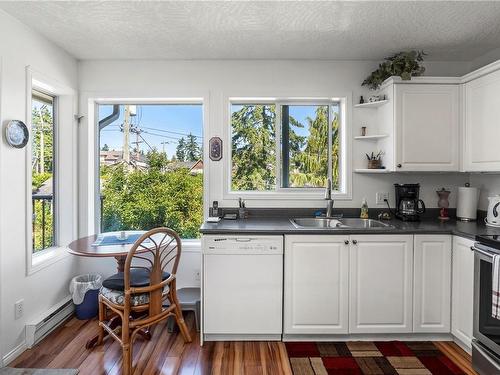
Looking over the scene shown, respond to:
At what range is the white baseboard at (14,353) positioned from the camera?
2.20 meters

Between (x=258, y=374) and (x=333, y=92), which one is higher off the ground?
(x=333, y=92)

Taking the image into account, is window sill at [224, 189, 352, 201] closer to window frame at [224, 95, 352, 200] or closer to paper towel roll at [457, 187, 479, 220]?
window frame at [224, 95, 352, 200]

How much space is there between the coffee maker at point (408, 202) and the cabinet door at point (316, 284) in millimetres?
777

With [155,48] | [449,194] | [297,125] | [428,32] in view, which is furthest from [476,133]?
[155,48]

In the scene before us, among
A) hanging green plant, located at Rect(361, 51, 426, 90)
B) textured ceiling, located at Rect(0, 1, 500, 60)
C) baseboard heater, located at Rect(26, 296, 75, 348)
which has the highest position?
textured ceiling, located at Rect(0, 1, 500, 60)

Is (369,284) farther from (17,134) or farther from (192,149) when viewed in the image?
(17,134)

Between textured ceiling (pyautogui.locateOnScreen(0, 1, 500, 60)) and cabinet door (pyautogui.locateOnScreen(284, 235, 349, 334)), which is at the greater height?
textured ceiling (pyautogui.locateOnScreen(0, 1, 500, 60))

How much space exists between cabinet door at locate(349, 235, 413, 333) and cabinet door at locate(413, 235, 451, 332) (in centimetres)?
5

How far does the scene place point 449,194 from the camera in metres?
3.04

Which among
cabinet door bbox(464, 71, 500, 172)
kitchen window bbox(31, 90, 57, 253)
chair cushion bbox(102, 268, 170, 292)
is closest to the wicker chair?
chair cushion bbox(102, 268, 170, 292)

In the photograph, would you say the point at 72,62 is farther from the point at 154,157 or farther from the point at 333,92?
the point at 333,92

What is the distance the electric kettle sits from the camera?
2.54 meters

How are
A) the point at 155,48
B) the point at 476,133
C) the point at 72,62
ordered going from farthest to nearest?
the point at 72,62 < the point at 155,48 < the point at 476,133

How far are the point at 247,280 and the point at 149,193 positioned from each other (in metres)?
1.49
